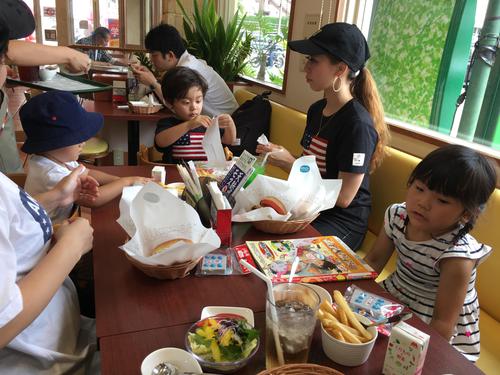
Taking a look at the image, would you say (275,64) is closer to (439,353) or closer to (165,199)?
(165,199)

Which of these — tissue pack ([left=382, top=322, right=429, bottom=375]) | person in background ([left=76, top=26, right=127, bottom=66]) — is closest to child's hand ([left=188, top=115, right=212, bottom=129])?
tissue pack ([left=382, top=322, right=429, bottom=375])

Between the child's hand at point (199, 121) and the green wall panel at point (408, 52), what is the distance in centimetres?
116

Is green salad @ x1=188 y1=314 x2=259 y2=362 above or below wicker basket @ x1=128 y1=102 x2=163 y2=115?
above

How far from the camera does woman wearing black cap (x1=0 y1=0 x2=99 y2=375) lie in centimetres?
74

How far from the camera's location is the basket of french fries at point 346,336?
76cm

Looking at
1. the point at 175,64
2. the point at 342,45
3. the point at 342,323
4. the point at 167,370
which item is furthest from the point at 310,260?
the point at 175,64

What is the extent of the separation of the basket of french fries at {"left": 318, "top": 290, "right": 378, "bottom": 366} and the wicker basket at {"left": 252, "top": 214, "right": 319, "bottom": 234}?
0.45 meters

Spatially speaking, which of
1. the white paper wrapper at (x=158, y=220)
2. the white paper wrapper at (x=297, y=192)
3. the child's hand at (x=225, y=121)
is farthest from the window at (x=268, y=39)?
the white paper wrapper at (x=158, y=220)

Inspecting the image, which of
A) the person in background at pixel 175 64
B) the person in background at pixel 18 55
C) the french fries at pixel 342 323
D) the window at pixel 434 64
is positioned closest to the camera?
the french fries at pixel 342 323

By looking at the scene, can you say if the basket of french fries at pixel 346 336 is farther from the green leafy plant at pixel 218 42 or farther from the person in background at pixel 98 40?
the person in background at pixel 98 40

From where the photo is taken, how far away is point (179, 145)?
2416 millimetres

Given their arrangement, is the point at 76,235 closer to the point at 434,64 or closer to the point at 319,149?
the point at 319,149

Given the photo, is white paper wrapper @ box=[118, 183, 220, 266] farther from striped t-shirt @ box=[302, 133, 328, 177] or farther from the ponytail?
the ponytail

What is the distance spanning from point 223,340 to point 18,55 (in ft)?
5.21
